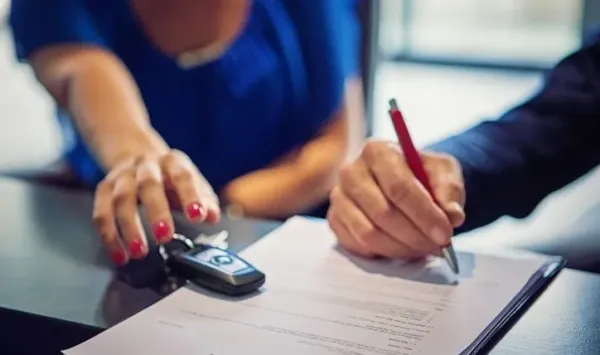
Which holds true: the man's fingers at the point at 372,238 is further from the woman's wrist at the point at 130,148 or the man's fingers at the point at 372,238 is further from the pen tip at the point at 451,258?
the woman's wrist at the point at 130,148

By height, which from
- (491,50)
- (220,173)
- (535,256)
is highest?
(535,256)

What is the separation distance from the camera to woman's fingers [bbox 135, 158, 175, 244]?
79 centimetres

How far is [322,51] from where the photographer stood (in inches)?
51.6

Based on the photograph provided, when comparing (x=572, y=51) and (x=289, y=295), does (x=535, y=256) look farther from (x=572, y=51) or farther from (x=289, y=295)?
(x=572, y=51)

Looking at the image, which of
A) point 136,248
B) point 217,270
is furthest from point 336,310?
point 136,248

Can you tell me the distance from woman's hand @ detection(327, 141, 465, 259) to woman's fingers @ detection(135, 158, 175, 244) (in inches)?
5.9

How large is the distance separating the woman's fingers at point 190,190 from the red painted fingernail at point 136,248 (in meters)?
0.05

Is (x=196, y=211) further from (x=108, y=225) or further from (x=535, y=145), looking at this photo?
(x=535, y=145)

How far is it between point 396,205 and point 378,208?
17mm

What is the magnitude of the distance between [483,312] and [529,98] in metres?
0.47

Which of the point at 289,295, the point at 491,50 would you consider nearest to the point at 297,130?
the point at 289,295

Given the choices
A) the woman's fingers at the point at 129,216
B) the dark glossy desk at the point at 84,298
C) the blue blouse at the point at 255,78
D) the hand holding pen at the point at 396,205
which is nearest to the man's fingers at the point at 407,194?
the hand holding pen at the point at 396,205

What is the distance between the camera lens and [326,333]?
625 millimetres

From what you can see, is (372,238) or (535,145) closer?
(372,238)
